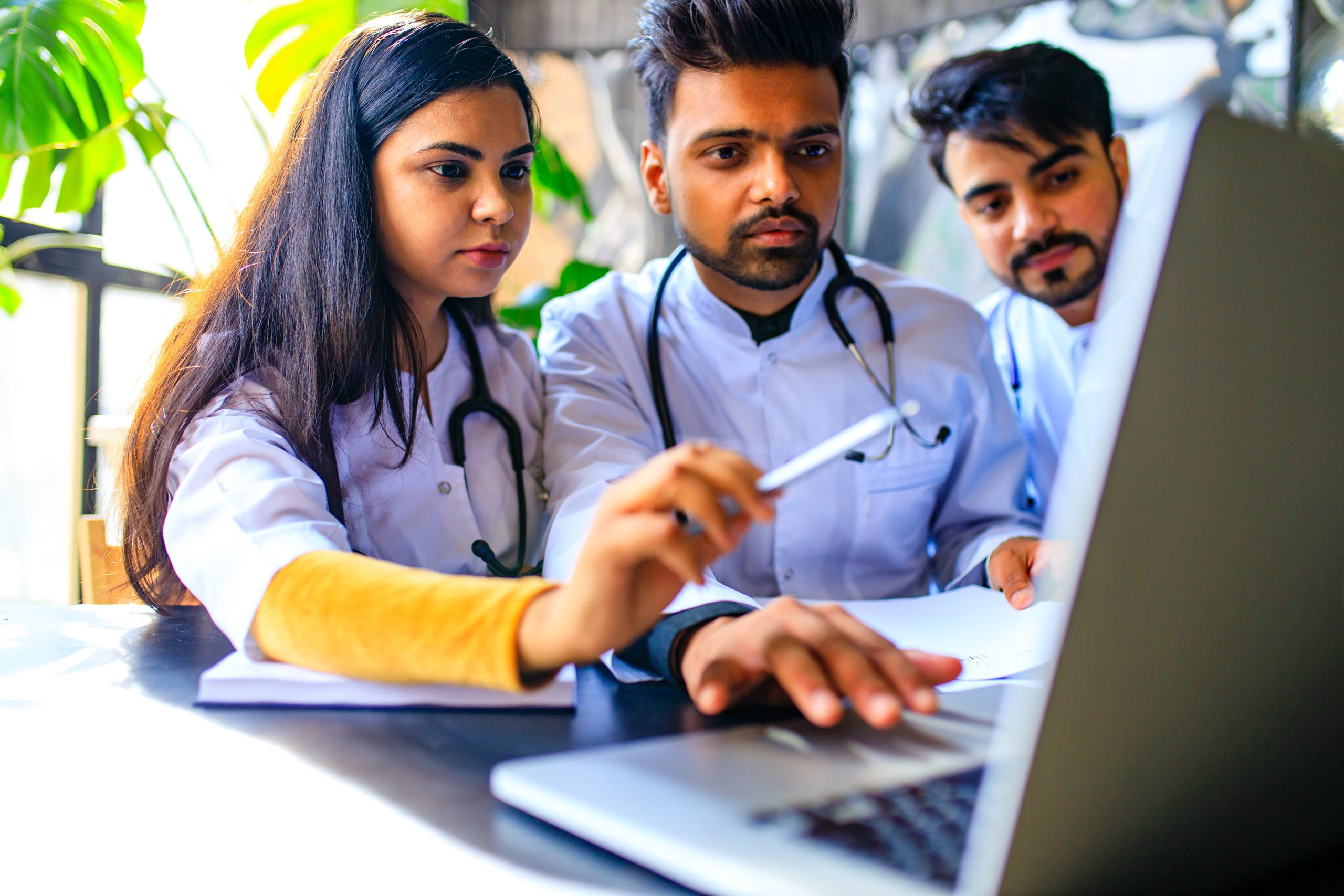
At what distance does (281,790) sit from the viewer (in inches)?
19.4

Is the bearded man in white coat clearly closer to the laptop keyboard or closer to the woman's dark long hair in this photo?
the woman's dark long hair

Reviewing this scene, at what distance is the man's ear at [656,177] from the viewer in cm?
143

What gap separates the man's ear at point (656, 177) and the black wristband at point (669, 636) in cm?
82

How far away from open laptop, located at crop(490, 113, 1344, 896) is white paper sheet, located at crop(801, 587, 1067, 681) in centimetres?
36

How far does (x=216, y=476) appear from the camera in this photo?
79 cm

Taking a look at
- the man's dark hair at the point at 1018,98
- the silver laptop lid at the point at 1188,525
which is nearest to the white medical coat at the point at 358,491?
the silver laptop lid at the point at 1188,525

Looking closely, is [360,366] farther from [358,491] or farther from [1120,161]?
[1120,161]

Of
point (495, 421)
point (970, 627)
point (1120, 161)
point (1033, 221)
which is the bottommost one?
point (970, 627)

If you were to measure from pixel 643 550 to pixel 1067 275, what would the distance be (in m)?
1.29

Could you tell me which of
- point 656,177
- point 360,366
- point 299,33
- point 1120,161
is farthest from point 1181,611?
point 299,33

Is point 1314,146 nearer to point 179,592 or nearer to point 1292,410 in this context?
point 1292,410

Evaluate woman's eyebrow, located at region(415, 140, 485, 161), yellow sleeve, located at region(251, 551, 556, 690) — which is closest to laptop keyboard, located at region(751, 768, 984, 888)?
yellow sleeve, located at region(251, 551, 556, 690)

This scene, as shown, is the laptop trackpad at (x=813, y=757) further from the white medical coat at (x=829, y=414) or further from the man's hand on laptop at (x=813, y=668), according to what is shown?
the white medical coat at (x=829, y=414)

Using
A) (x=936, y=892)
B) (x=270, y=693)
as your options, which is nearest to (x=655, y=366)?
(x=270, y=693)
